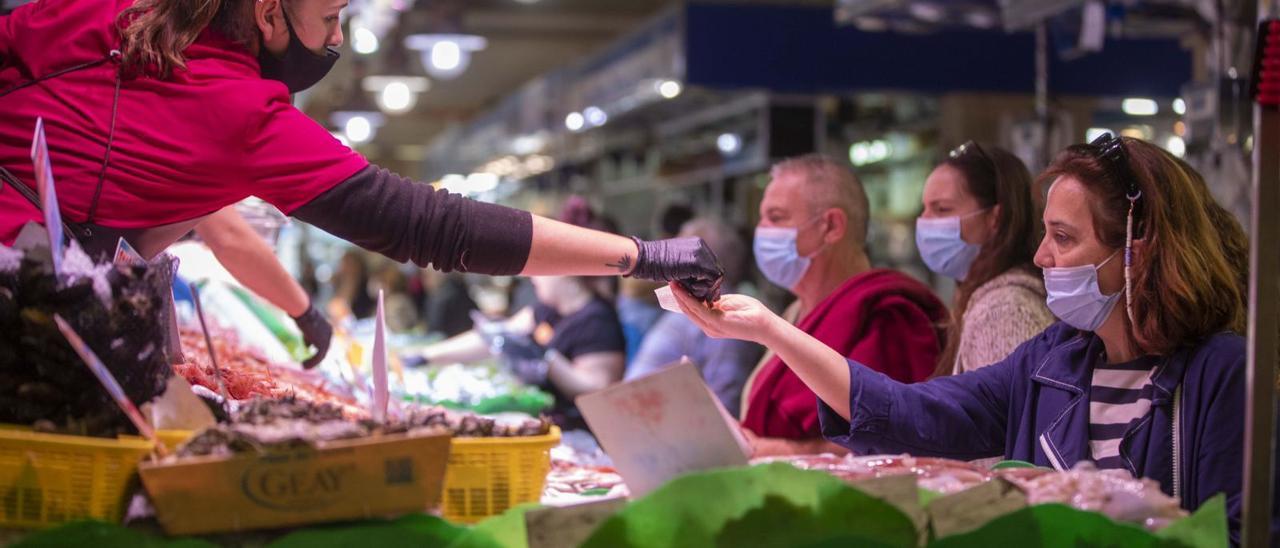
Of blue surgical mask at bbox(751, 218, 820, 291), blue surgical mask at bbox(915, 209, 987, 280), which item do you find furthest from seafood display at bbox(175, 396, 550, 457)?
blue surgical mask at bbox(751, 218, 820, 291)

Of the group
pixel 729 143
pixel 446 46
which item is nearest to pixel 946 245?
pixel 446 46

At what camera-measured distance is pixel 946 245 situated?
10.7ft

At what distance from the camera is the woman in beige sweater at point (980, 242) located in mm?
2979

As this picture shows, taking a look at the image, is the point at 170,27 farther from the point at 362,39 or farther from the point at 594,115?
the point at 594,115

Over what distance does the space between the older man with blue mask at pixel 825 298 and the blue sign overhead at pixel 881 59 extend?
526 centimetres

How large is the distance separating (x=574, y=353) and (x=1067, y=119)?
8.73ft

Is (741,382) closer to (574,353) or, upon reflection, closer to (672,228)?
(574,353)

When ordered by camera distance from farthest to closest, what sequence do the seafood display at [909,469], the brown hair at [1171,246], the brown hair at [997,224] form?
the brown hair at [997,224], the brown hair at [1171,246], the seafood display at [909,469]

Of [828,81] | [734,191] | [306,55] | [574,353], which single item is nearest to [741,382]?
[574,353]

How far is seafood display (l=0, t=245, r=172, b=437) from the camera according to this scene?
1674mm

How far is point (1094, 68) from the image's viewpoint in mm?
9375

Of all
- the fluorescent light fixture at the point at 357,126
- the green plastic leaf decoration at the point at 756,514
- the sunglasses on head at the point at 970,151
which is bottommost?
the green plastic leaf decoration at the point at 756,514

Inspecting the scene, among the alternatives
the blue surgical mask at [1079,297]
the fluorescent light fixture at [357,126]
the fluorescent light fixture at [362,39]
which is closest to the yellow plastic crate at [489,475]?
the blue surgical mask at [1079,297]

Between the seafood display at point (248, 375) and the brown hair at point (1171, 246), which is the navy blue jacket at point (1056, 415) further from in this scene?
the seafood display at point (248, 375)
